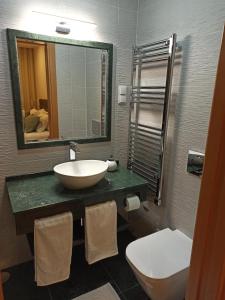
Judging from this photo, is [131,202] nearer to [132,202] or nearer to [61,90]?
[132,202]

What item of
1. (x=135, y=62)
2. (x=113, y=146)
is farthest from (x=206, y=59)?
(x=113, y=146)

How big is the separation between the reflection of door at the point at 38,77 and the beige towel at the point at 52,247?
0.72m

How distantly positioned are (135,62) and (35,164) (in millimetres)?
1248

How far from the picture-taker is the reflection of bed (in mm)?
1703

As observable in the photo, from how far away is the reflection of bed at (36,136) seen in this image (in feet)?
5.59

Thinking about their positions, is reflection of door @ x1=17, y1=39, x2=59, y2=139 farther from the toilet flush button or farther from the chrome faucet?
the toilet flush button

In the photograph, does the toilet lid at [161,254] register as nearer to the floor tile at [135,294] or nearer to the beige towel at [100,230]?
the beige towel at [100,230]

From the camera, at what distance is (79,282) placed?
1797mm

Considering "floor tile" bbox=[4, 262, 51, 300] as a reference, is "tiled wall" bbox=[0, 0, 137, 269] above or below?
above

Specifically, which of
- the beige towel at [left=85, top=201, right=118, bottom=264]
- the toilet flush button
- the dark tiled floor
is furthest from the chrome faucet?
the dark tiled floor

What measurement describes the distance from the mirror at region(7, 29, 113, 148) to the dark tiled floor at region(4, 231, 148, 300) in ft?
3.66

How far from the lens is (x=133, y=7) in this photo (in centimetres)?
190

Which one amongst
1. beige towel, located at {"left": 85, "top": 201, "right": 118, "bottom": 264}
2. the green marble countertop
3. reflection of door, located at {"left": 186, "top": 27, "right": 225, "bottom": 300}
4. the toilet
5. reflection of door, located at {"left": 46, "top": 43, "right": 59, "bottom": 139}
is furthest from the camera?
reflection of door, located at {"left": 46, "top": 43, "right": 59, "bottom": 139}

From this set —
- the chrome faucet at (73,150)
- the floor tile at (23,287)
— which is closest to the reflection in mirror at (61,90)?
the chrome faucet at (73,150)
